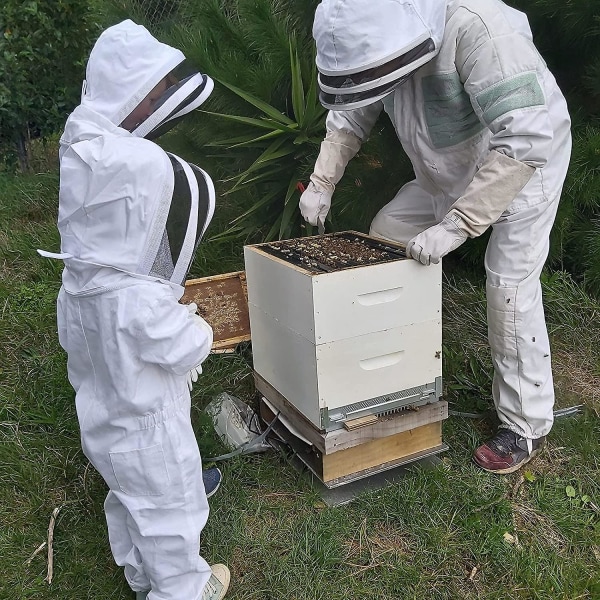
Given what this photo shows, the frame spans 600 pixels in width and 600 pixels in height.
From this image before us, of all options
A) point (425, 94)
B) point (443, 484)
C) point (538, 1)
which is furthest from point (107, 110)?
point (538, 1)

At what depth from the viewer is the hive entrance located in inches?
87.0

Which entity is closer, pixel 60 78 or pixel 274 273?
pixel 274 273

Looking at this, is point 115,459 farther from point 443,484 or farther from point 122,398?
point 443,484

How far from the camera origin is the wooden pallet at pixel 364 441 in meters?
2.28

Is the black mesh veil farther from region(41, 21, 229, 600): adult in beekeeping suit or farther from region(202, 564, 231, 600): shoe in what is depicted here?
region(202, 564, 231, 600): shoe

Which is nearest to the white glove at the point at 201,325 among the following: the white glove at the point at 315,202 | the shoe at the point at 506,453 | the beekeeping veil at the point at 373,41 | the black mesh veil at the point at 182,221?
the black mesh veil at the point at 182,221

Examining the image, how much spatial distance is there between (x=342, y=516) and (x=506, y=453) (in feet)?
2.45

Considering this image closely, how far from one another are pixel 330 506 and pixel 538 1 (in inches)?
102

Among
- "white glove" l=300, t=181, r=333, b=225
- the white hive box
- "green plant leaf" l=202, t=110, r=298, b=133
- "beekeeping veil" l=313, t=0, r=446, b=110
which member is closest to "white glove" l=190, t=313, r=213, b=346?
the white hive box

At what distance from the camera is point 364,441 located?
2.32m

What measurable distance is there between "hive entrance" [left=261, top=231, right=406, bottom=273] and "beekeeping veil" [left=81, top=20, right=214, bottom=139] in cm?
72

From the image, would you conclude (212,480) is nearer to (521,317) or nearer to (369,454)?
(369,454)

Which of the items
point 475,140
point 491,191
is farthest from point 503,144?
point 475,140

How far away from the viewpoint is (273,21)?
11.0 feet
